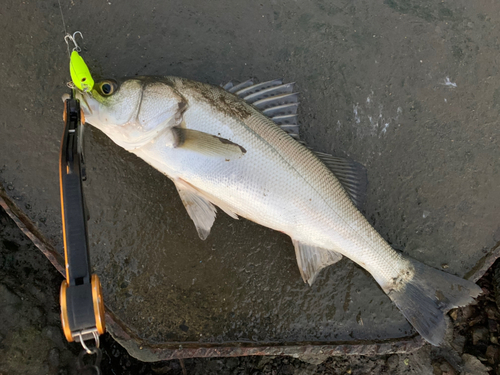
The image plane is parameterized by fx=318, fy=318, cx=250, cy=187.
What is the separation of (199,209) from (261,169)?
0.57 metres

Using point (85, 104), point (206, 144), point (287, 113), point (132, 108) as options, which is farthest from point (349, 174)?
point (85, 104)

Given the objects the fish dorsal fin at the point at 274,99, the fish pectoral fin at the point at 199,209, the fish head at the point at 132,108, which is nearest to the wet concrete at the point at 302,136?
the fish pectoral fin at the point at 199,209

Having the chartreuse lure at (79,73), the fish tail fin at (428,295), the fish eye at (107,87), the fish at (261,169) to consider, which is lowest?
the fish tail fin at (428,295)

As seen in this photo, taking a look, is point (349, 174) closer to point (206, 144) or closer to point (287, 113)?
point (287, 113)

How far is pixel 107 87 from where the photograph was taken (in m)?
2.05

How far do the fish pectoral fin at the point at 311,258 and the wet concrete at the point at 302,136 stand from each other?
260mm

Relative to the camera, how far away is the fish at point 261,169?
2.10 metres

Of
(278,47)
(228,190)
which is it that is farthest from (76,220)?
(278,47)

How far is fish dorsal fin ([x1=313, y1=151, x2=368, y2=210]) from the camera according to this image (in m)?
2.38

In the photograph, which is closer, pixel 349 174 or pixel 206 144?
pixel 206 144

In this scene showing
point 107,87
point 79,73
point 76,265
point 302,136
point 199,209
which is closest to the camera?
point 76,265

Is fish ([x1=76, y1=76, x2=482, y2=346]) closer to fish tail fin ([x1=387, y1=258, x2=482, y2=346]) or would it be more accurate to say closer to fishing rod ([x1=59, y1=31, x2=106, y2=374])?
fish tail fin ([x1=387, y1=258, x2=482, y2=346])

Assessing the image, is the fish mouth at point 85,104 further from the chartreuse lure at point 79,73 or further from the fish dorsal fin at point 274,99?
the fish dorsal fin at point 274,99

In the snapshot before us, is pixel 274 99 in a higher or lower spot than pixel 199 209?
higher
